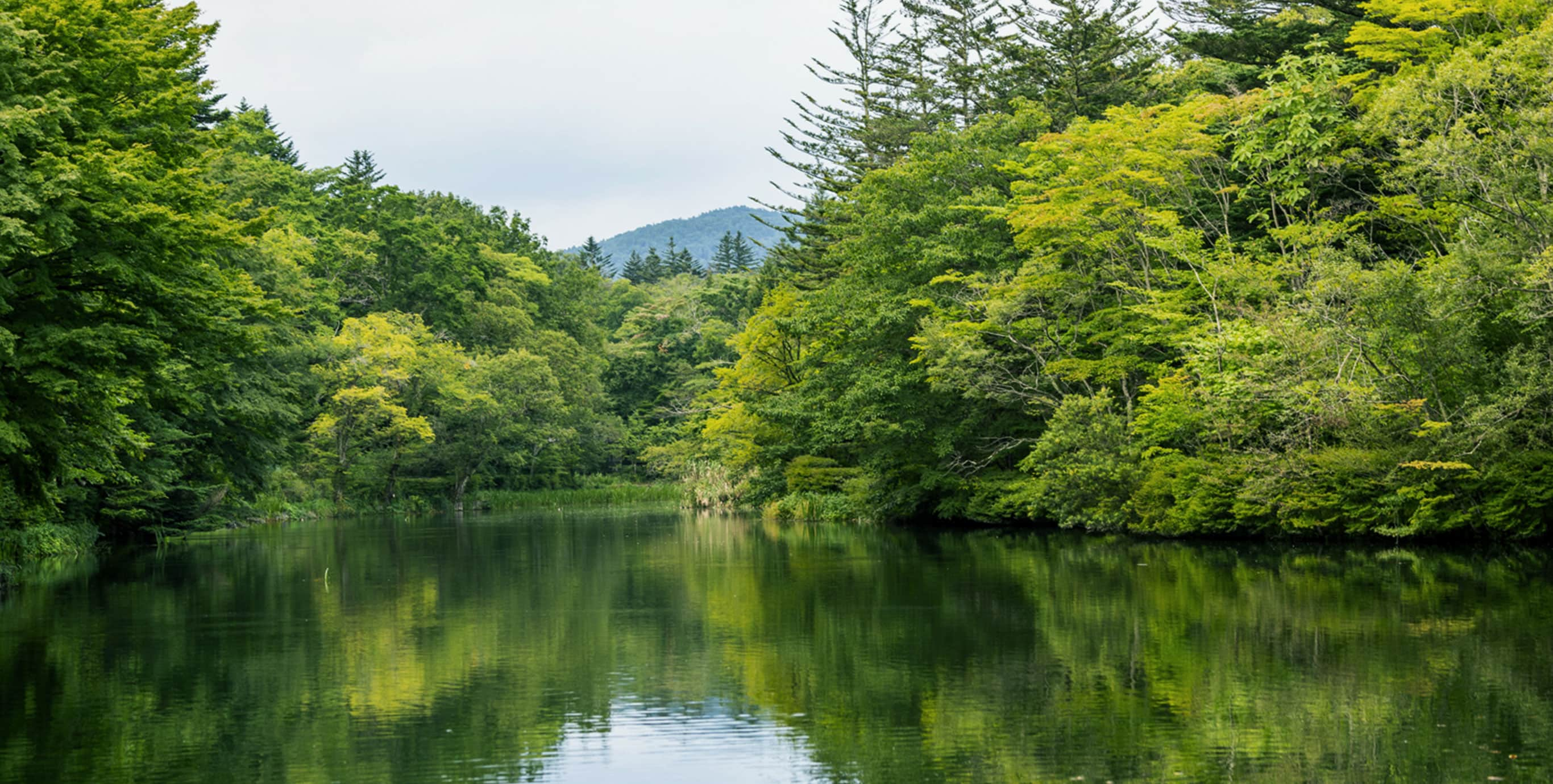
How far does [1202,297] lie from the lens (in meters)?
27.9

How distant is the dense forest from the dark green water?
9.26 ft

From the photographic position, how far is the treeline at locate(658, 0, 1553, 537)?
2056 cm

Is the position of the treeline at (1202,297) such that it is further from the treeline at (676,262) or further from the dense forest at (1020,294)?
the treeline at (676,262)

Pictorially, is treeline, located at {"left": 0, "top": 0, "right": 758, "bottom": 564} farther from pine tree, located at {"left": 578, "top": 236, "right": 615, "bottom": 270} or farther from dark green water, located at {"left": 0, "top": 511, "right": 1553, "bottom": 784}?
pine tree, located at {"left": 578, "top": 236, "right": 615, "bottom": 270}

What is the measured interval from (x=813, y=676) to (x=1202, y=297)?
19356 mm

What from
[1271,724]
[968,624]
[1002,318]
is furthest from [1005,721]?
[1002,318]

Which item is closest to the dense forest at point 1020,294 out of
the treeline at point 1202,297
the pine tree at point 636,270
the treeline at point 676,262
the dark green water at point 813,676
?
the treeline at point 1202,297

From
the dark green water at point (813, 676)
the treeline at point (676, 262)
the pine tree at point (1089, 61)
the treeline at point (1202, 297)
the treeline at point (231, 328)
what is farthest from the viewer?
the treeline at point (676, 262)

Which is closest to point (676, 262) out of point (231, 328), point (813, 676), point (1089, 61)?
point (1089, 61)

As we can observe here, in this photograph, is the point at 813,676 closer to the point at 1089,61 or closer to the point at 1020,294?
the point at 1020,294

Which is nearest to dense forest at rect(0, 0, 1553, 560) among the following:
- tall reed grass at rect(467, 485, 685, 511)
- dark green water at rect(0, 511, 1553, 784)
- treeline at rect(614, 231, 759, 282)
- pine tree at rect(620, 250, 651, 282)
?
dark green water at rect(0, 511, 1553, 784)

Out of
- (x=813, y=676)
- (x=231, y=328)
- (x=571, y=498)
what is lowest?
(x=813, y=676)

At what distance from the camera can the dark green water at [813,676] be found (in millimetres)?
7914

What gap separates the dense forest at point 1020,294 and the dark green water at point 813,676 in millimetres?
2822
